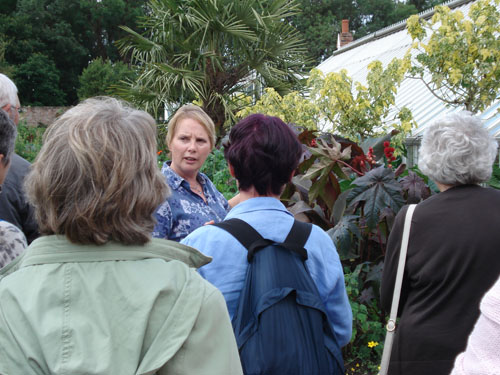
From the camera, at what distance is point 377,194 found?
10.8 feet

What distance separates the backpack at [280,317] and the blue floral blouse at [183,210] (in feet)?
2.97

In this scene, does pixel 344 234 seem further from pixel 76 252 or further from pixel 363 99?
pixel 76 252

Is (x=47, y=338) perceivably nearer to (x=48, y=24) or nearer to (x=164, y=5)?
(x=164, y=5)

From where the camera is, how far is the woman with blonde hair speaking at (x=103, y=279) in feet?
3.52

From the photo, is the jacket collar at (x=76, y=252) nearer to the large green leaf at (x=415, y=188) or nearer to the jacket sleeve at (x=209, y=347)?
the jacket sleeve at (x=209, y=347)

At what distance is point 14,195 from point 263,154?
1398 millimetres

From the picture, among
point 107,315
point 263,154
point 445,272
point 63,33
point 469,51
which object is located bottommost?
point 445,272

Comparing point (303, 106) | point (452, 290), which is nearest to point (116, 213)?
point (452, 290)

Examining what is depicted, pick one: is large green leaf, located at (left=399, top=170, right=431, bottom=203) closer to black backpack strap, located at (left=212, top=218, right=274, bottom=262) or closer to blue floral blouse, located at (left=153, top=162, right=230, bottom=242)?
blue floral blouse, located at (left=153, top=162, right=230, bottom=242)

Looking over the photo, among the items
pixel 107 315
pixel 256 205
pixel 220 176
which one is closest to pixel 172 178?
pixel 256 205

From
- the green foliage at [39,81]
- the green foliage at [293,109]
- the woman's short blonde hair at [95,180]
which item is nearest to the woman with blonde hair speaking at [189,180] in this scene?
the woman's short blonde hair at [95,180]

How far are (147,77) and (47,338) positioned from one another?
1135cm

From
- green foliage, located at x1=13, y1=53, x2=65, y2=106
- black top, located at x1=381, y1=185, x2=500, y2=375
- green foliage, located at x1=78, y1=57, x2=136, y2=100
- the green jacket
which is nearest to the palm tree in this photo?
black top, located at x1=381, y1=185, x2=500, y2=375

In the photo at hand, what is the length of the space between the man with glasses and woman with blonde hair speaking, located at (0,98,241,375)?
1.42 metres
